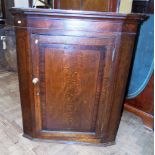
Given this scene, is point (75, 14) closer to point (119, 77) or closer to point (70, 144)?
point (119, 77)

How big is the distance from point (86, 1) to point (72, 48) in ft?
1.76

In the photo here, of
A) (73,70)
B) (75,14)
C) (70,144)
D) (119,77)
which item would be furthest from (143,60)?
(70,144)

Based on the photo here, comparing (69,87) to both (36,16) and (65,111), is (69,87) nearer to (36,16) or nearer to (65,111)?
(65,111)

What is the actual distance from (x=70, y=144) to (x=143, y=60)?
3.22 ft

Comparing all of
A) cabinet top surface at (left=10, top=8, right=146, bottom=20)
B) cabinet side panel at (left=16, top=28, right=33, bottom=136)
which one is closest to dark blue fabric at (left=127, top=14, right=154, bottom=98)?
cabinet top surface at (left=10, top=8, right=146, bottom=20)

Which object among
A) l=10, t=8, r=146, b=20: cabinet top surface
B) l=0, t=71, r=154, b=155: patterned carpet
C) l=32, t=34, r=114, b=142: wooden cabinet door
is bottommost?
l=0, t=71, r=154, b=155: patterned carpet

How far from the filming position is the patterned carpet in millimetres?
1521

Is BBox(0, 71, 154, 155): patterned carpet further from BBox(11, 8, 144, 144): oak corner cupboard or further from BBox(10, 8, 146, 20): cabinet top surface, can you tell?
BBox(10, 8, 146, 20): cabinet top surface

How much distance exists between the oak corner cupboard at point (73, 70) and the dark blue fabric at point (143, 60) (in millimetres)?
410

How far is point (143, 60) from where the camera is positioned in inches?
64.2

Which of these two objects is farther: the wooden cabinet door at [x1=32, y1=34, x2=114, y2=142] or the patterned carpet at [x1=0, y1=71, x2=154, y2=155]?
the patterned carpet at [x1=0, y1=71, x2=154, y2=155]

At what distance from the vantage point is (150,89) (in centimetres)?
169

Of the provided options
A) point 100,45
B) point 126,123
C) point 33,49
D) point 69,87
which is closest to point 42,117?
point 69,87

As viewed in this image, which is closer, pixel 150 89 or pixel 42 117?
pixel 42 117
